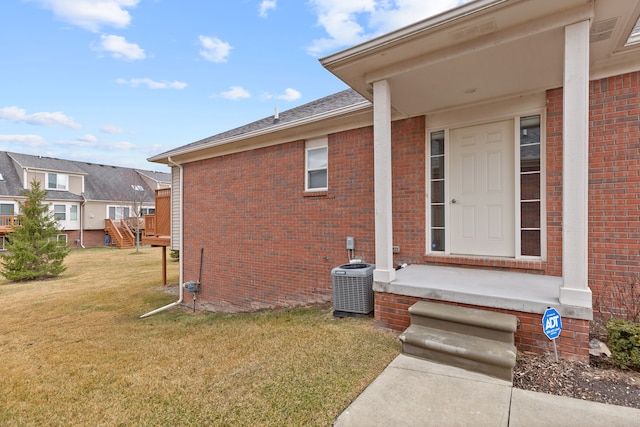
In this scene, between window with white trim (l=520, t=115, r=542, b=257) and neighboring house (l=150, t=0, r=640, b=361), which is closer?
neighboring house (l=150, t=0, r=640, b=361)

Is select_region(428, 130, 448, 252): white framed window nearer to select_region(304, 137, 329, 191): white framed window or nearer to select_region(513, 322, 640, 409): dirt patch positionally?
select_region(304, 137, 329, 191): white framed window

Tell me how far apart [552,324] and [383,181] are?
221 cm

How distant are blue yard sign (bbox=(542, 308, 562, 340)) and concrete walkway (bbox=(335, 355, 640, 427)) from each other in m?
0.60

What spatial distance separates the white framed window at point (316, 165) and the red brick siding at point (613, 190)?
412cm

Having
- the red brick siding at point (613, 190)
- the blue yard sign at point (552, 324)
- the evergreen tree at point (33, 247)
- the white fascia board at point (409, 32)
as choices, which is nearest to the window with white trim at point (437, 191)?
the red brick siding at point (613, 190)

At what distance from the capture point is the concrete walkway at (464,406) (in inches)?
82.3

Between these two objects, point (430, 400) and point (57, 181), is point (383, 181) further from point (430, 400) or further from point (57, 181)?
point (57, 181)

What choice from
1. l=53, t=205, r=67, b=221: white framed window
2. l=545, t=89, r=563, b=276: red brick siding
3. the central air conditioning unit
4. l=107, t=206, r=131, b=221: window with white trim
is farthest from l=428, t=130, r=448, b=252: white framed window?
l=107, t=206, r=131, b=221: window with white trim

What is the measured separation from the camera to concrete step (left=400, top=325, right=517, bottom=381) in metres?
2.62

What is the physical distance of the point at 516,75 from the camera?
385 cm

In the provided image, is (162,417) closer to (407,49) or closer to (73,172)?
(407,49)

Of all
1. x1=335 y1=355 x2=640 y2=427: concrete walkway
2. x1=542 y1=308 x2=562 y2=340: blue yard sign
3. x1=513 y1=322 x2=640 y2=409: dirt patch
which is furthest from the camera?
x1=542 y1=308 x2=562 y2=340: blue yard sign

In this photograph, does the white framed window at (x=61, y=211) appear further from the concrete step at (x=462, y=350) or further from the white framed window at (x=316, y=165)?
the concrete step at (x=462, y=350)

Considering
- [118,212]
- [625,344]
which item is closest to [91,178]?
[118,212]
